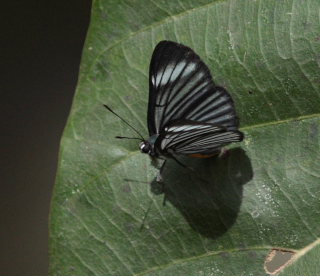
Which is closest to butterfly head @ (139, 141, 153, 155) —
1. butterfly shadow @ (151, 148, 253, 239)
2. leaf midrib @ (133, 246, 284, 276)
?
butterfly shadow @ (151, 148, 253, 239)

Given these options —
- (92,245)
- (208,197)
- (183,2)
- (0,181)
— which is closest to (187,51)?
(183,2)

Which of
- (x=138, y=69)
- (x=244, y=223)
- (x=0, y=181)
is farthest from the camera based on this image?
(x=0, y=181)

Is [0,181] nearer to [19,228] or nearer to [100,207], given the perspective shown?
[19,228]

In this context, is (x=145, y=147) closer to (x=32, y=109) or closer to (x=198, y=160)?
(x=198, y=160)

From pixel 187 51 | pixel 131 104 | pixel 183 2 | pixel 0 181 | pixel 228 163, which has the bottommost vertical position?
pixel 0 181

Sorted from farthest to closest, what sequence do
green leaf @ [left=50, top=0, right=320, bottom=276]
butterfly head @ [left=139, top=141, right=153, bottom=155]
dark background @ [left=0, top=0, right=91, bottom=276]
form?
dark background @ [left=0, top=0, right=91, bottom=276], butterfly head @ [left=139, top=141, right=153, bottom=155], green leaf @ [left=50, top=0, right=320, bottom=276]

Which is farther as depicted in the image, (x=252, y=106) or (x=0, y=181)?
(x=0, y=181)

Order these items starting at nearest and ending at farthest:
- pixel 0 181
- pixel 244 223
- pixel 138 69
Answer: pixel 244 223
pixel 138 69
pixel 0 181

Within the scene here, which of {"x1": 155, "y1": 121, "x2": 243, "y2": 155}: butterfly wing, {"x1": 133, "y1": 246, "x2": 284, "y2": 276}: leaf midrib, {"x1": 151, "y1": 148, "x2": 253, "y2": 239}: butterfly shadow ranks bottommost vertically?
{"x1": 133, "y1": 246, "x2": 284, "y2": 276}: leaf midrib

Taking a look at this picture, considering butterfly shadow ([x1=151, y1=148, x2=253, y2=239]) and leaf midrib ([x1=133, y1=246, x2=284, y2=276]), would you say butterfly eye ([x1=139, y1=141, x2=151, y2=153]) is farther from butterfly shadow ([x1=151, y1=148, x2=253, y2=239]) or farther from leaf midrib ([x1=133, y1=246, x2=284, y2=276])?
leaf midrib ([x1=133, y1=246, x2=284, y2=276])
